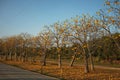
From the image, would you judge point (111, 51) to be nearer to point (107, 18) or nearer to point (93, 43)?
point (93, 43)

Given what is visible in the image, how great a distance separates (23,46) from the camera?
6994cm

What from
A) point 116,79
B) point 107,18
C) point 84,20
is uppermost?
point 84,20

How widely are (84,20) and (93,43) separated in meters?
4.38

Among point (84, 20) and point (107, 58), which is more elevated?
point (84, 20)

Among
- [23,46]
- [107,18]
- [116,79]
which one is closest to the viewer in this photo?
[107,18]

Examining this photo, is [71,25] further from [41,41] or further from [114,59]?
[114,59]

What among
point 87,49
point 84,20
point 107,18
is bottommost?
point 87,49

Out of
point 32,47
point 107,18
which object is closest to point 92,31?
point 107,18

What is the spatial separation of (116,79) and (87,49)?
36.0 ft

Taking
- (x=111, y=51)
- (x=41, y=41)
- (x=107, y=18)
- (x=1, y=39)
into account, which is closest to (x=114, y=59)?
(x=111, y=51)

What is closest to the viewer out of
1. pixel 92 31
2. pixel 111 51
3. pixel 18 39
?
pixel 92 31

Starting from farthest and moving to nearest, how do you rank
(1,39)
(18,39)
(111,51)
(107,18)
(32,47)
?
(1,39), (18,39), (32,47), (111,51), (107,18)

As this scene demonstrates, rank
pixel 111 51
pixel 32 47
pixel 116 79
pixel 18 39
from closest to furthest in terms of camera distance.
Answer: pixel 116 79, pixel 111 51, pixel 32 47, pixel 18 39

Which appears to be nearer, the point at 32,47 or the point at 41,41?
the point at 41,41
